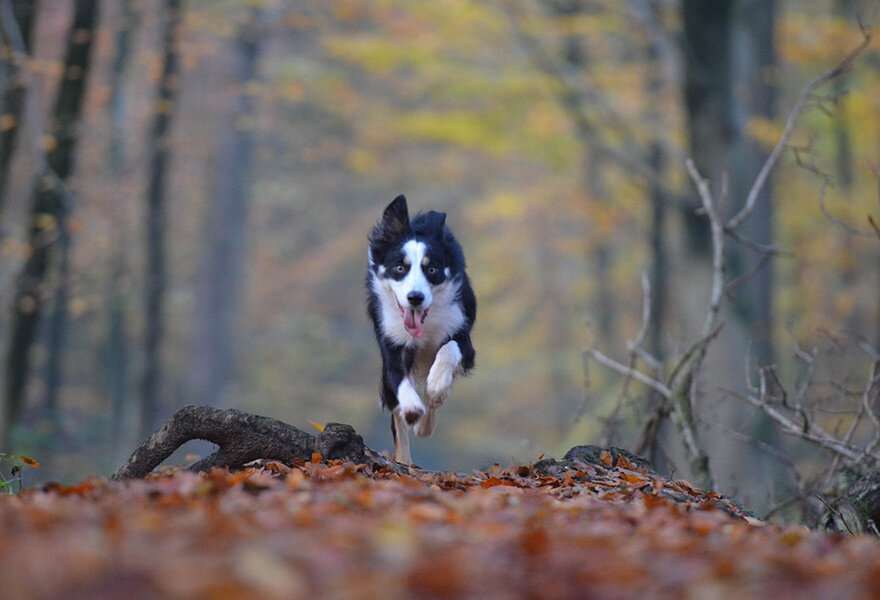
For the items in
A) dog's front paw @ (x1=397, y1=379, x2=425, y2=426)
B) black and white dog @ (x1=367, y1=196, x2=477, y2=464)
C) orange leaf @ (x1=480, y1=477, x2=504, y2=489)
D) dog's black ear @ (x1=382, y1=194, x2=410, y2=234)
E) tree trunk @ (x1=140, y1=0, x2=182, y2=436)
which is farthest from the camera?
tree trunk @ (x1=140, y1=0, x2=182, y2=436)

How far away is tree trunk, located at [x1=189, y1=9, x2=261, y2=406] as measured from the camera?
1146 inches

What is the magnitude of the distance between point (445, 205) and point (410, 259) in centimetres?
3204

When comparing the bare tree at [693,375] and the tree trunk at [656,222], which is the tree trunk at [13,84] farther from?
the tree trunk at [656,222]

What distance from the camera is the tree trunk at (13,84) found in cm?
1536

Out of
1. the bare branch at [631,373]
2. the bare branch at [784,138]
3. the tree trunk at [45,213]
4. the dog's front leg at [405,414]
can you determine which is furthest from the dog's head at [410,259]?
the tree trunk at [45,213]

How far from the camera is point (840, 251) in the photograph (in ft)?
88.2

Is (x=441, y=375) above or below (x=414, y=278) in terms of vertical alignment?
below

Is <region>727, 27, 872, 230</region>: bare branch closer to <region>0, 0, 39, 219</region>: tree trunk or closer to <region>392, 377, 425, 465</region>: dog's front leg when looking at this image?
<region>392, 377, 425, 465</region>: dog's front leg

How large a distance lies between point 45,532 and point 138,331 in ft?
105

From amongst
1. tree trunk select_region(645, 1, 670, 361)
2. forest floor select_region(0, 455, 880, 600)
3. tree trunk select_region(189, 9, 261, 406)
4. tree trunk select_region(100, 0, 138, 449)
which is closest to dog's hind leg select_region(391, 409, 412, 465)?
forest floor select_region(0, 455, 880, 600)

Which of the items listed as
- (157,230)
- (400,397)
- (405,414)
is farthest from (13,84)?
(405,414)

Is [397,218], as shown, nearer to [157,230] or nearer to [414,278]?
[414,278]

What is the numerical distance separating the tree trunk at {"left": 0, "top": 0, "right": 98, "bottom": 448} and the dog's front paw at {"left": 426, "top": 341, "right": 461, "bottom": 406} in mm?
7984

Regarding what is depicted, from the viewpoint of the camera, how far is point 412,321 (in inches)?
340
